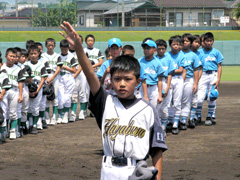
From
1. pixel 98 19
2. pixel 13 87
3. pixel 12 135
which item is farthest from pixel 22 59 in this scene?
pixel 98 19

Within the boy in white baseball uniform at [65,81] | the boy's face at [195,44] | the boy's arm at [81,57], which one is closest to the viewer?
the boy's arm at [81,57]

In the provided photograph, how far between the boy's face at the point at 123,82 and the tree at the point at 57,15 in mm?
40360

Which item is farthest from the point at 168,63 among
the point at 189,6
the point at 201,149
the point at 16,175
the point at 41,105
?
the point at 189,6

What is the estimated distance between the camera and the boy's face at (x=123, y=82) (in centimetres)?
329

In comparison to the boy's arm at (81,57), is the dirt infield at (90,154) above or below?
below

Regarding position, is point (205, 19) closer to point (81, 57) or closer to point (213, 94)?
point (213, 94)

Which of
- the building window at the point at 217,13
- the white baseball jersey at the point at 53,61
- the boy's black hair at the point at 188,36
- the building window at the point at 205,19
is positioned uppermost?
the building window at the point at 217,13

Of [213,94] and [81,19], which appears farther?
[81,19]

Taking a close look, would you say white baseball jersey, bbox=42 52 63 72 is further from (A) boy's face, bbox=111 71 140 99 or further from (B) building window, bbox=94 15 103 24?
(B) building window, bbox=94 15 103 24

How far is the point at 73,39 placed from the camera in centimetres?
320

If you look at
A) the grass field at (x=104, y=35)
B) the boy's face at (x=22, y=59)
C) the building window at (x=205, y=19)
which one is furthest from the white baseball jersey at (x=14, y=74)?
the building window at (x=205, y=19)

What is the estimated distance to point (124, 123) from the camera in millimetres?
3312

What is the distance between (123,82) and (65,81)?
328 inches

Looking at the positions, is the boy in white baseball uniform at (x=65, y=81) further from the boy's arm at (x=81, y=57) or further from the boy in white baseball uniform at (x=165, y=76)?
the boy's arm at (x=81, y=57)
